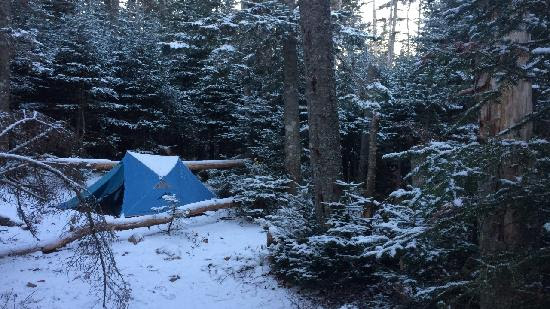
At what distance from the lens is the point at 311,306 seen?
6070 millimetres

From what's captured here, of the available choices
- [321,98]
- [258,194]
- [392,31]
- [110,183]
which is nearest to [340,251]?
[321,98]

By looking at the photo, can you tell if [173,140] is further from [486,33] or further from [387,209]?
[486,33]

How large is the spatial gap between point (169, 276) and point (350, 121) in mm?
10250

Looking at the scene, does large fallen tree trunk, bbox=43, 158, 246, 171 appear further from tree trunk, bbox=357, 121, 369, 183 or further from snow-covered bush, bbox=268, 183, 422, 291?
snow-covered bush, bbox=268, 183, 422, 291

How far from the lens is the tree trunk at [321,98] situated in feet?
23.6

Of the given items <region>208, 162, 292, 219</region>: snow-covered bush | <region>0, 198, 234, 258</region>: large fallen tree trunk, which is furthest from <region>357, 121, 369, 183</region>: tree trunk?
<region>0, 198, 234, 258</region>: large fallen tree trunk

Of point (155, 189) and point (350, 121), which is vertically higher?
point (350, 121)

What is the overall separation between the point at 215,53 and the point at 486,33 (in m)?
8.27

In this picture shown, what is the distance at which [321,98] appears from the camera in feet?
23.7

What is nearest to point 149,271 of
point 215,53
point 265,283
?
point 265,283

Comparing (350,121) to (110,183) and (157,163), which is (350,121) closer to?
(157,163)

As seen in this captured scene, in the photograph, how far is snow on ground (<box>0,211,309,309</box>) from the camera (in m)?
6.21

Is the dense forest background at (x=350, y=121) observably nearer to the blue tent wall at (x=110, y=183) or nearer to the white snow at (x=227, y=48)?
the white snow at (x=227, y=48)

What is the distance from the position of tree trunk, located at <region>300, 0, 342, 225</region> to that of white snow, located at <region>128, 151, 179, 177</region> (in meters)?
5.53
